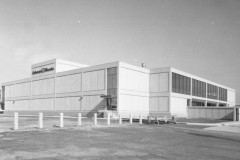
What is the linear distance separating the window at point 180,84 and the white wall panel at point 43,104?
2913 cm

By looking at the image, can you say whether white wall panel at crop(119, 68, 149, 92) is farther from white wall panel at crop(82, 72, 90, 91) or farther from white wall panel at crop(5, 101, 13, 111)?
white wall panel at crop(5, 101, 13, 111)

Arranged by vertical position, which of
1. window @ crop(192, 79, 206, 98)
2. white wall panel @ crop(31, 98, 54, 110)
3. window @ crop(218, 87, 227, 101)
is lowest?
white wall panel @ crop(31, 98, 54, 110)

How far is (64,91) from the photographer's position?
184 feet

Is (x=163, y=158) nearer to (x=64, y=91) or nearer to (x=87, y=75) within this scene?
(x=87, y=75)

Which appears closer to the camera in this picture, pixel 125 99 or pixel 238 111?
pixel 238 111

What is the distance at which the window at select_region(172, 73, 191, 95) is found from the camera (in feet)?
171

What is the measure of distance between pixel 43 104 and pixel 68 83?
11.2 m

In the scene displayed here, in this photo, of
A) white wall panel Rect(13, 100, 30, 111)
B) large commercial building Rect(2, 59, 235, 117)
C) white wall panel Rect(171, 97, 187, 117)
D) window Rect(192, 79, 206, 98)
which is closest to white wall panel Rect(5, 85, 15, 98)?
white wall panel Rect(13, 100, 30, 111)

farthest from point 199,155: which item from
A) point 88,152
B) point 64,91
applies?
point 64,91

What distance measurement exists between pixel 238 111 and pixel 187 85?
16.0m

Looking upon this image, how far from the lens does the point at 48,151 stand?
28.5 ft

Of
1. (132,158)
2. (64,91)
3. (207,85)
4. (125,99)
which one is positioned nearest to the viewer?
(132,158)

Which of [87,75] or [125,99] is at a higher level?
[87,75]

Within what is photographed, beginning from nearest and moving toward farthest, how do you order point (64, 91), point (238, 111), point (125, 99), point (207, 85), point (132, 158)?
1. point (132, 158)
2. point (238, 111)
3. point (125, 99)
4. point (64, 91)
5. point (207, 85)
